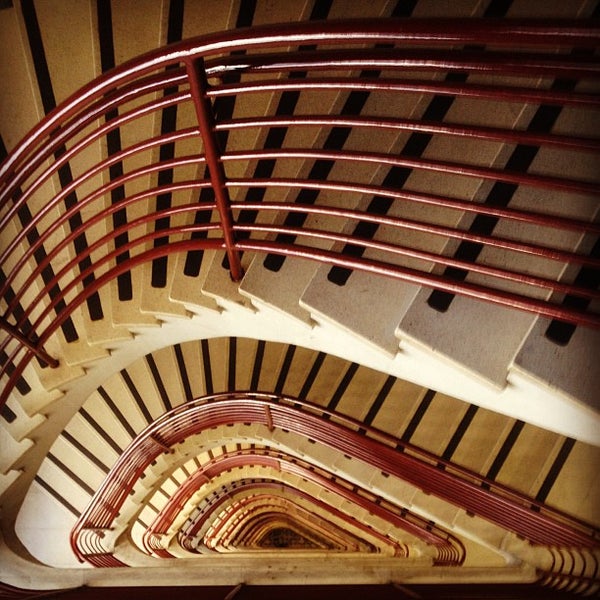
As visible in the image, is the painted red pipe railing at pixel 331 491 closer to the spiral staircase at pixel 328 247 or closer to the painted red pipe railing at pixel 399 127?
the spiral staircase at pixel 328 247

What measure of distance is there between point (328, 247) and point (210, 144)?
90cm

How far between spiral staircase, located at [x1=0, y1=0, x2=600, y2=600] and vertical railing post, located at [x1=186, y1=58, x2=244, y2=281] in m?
0.01

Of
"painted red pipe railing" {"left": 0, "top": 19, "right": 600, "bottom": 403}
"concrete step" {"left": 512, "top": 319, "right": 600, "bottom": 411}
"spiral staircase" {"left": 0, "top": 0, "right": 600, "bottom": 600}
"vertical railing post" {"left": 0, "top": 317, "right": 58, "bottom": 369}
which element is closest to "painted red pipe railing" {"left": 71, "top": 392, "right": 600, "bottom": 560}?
A: "spiral staircase" {"left": 0, "top": 0, "right": 600, "bottom": 600}

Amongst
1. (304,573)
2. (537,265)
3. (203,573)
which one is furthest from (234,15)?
(203,573)

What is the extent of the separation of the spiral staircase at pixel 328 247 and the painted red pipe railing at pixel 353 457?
4 centimetres

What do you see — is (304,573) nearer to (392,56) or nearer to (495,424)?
(495,424)

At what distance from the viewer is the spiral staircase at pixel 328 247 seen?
5.46 ft

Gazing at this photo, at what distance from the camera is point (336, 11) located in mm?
2609

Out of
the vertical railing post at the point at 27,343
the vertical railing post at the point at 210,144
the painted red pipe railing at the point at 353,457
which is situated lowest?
the vertical railing post at the point at 27,343

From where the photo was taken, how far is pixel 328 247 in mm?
2656

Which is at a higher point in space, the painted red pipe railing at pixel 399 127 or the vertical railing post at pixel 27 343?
the painted red pipe railing at pixel 399 127

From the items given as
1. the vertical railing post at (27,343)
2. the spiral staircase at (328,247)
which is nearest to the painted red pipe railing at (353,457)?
the spiral staircase at (328,247)

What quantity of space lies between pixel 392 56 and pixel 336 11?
1.48m

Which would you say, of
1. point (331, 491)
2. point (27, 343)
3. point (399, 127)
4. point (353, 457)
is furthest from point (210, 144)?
point (331, 491)
